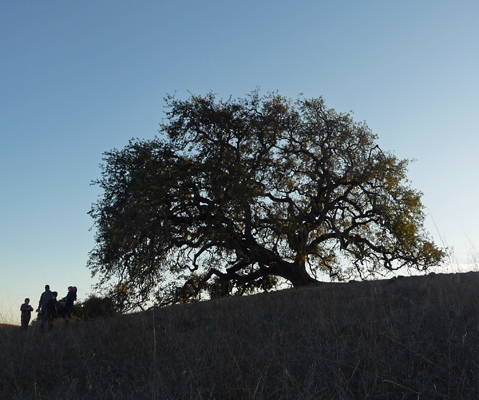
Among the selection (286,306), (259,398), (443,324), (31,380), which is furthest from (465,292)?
(31,380)

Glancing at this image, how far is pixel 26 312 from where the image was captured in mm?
14742

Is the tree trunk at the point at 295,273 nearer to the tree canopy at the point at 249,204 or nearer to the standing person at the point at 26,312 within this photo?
the tree canopy at the point at 249,204

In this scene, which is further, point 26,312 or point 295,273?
point 295,273

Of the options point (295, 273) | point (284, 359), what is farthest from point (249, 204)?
point (284, 359)

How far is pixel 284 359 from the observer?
568cm

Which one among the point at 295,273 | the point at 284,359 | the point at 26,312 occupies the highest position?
the point at 295,273

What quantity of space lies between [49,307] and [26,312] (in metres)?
1.45

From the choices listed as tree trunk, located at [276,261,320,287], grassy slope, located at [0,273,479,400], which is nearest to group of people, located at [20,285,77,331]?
grassy slope, located at [0,273,479,400]

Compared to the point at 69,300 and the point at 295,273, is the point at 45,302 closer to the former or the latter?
the point at 69,300

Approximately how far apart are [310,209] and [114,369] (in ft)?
55.6

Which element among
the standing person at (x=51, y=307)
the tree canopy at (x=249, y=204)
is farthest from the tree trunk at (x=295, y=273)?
the standing person at (x=51, y=307)

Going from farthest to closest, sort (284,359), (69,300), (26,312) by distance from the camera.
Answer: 1. (26,312)
2. (69,300)
3. (284,359)

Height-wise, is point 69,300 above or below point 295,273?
below

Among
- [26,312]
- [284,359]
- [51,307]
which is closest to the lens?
[284,359]
